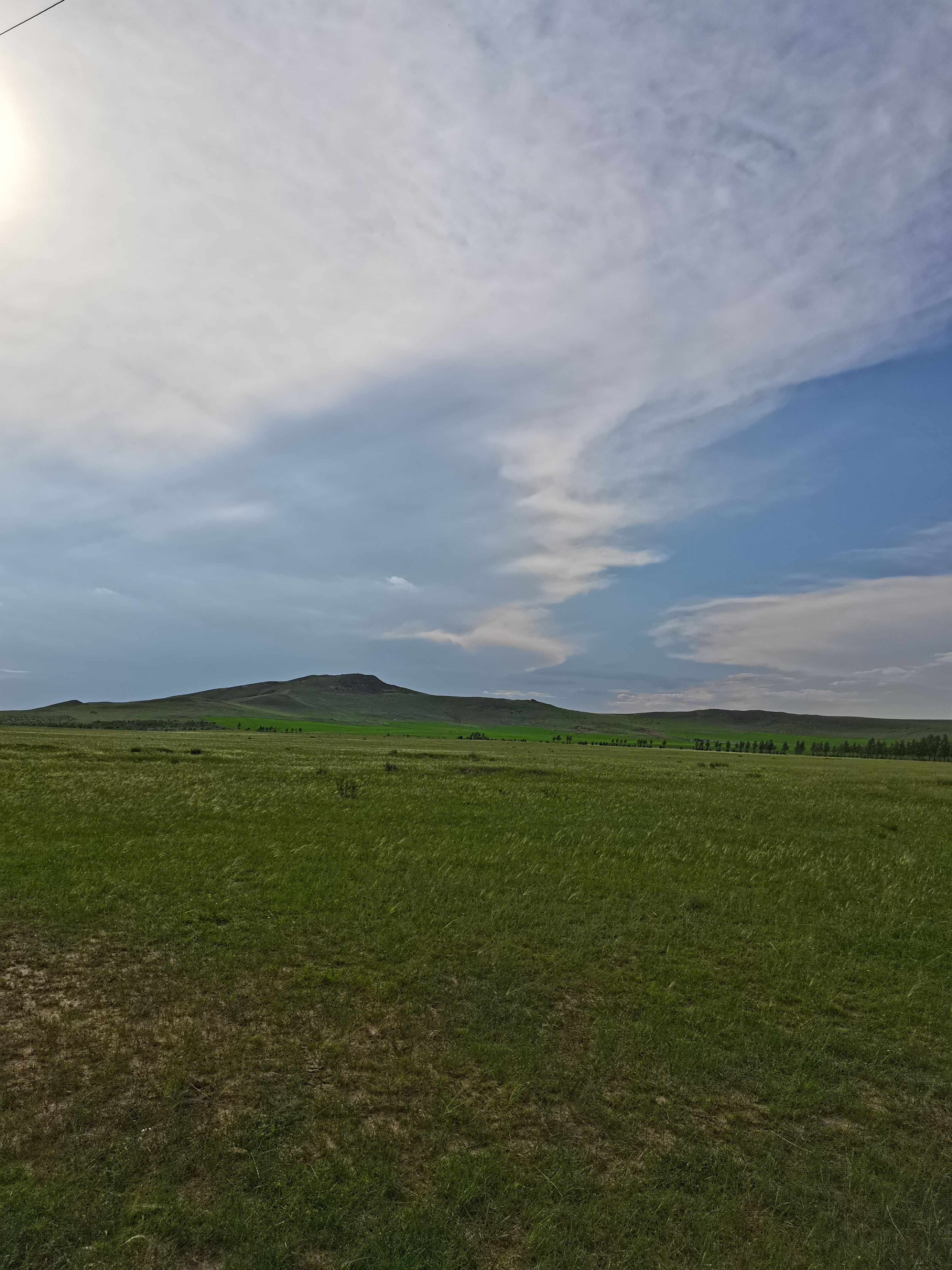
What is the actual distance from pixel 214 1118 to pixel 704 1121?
5.92 metres

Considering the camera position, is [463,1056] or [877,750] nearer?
[463,1056]

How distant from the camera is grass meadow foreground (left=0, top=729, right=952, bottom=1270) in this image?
6.41 meters

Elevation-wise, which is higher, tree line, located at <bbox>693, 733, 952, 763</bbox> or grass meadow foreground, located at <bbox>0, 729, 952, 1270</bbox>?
grass meadow foreground, located at <bbox>0, 729, 952, 1270</bbox>

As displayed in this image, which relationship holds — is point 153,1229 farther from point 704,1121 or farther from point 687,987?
point 687,987

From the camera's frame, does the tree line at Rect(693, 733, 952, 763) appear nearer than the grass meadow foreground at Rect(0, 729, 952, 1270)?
No

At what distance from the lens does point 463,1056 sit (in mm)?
9250

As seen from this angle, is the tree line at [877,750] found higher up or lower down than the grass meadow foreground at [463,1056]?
lower down

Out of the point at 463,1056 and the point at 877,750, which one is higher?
the point at 463,1056

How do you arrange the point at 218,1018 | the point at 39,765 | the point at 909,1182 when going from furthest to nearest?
the point at 39,765 < the point at 218,1018 < the point at 909,1182

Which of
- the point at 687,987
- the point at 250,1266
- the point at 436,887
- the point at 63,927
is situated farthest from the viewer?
the point at 436,887

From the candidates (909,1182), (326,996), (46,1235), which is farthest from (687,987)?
(46,1235)

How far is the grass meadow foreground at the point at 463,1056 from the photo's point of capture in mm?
6410

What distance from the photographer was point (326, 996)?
A: 1077cm

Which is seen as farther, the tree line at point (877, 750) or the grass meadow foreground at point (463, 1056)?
the tree line at point (877, 750)
